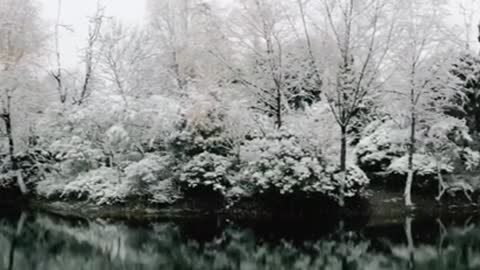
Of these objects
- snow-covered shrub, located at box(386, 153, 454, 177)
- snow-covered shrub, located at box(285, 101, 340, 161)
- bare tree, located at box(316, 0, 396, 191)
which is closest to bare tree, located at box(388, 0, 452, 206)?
snow-covered shrub, located at box(386, 153, 454, 177)

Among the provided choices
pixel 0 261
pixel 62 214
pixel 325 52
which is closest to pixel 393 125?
pixel 325 52

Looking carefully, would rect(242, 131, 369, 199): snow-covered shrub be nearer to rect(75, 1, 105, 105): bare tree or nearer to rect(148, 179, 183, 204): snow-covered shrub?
rect(148, 179, 183, 204): snow-covered shrub

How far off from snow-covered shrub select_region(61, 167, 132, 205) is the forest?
49mm

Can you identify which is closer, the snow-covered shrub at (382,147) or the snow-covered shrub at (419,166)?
the snow-covered shrub at (419,166)

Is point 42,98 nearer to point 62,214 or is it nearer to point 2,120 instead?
point 2,120

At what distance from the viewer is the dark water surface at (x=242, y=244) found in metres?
12.9

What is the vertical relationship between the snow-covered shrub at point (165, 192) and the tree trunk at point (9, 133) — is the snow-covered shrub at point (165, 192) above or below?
below

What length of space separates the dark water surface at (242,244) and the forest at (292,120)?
2.31m

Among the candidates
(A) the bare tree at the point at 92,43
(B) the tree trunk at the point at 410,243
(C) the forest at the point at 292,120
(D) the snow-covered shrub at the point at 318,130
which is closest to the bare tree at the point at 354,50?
(C) the forest at the point at 292,120

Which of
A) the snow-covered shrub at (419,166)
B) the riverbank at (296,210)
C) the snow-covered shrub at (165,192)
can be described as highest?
the snow-covered shrub at (419,166)

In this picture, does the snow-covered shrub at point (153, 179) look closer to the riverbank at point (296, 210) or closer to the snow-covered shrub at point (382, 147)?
the riverbank at point (296, 210)

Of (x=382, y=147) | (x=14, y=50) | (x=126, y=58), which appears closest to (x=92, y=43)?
(x=126, y=58)

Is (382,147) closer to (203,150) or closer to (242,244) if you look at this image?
(203,150)

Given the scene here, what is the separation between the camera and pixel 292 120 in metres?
23.2
